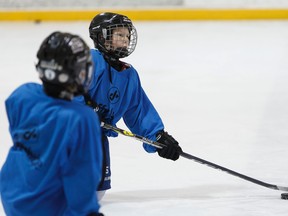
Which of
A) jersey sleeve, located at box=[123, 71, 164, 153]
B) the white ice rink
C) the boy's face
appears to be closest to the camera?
the boy's face

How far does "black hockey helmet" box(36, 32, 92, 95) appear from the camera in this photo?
6.45ft

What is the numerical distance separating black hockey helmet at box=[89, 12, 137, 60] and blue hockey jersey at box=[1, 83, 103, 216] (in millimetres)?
1053

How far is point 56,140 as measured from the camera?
1.96 m

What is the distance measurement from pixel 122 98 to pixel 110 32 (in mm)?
289

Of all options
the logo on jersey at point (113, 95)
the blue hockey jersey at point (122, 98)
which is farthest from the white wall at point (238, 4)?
the logo on jersey at point (113, 95)

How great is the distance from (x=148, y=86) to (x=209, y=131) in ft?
3.94

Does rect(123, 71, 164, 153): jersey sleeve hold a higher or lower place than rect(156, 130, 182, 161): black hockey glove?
higher

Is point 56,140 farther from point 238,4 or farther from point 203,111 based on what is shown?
point 238,4

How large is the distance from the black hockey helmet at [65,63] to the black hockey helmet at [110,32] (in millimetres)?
1083

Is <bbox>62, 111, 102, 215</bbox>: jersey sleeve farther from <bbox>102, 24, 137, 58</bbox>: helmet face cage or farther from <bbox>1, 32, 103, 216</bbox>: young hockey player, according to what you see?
<bbox>102, 24, 137, 58</bbox>: helmet face cage

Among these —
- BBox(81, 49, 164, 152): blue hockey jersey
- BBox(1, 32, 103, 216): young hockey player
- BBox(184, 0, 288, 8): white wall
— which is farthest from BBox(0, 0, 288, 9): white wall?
BBox(1, 32, 103, 216): young hockey player

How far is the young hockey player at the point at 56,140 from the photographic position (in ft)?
6.37

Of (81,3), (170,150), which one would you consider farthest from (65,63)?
(81,3)

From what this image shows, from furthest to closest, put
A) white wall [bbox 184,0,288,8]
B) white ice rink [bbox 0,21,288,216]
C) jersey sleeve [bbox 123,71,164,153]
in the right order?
white wall [bbox 184,0,288,8] → white ice rink [bbox 0,21,288,216] → jersey sleeve [bbox 123,71,164,153]
